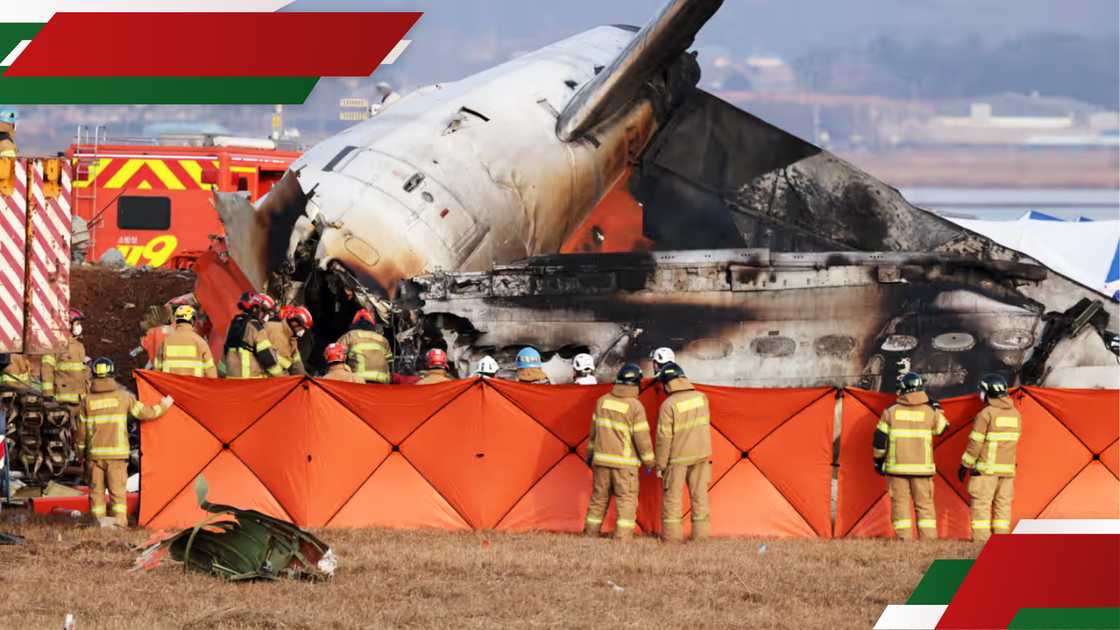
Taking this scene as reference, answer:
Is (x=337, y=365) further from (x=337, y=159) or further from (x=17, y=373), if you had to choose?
(x=17, y=373)

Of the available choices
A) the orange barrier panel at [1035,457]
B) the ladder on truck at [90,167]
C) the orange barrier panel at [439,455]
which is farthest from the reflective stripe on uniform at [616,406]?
the ladder on truck at [90,167]

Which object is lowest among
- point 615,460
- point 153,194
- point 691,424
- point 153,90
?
point 615,460

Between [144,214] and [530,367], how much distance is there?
18.7m

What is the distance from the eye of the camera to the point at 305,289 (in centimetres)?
2097

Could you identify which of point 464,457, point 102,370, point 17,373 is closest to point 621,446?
point 464,457

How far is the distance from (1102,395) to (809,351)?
181 inches

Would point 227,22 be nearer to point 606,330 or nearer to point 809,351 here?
point 606,330

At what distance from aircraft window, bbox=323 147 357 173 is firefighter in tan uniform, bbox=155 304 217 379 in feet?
13.9

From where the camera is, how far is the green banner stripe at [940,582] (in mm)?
13568

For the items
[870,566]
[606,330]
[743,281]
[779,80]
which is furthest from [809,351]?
[779,80]

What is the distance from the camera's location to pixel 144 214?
3525 cm

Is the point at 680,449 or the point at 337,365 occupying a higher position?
the point at 337,365

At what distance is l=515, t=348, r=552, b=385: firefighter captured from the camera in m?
18.8

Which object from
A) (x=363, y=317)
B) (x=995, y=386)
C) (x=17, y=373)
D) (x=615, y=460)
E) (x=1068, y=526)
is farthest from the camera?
(x=17, y=373)
